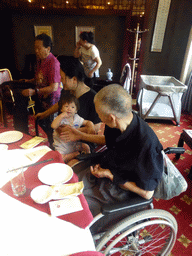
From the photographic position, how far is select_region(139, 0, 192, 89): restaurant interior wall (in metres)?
4.04

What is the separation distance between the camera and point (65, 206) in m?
0.89

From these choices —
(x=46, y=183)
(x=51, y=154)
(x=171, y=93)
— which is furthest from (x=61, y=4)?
(x=46, y=183)

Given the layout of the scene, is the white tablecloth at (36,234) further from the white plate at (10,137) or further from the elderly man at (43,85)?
the elderly man at (43,85)

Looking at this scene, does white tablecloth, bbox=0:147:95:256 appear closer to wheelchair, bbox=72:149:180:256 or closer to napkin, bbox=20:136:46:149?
wheelchair, bbox=72:149:180:256

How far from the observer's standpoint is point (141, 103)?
3602 mm

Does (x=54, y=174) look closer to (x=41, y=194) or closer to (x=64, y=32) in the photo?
(x=41, y=194)

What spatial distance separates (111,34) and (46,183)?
14.6 ft

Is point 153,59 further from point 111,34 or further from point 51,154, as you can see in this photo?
point 51,154

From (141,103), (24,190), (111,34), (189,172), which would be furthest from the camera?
(111,34)

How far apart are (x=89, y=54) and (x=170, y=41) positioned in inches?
91.2

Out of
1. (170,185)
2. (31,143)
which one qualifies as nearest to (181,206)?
(170,185)

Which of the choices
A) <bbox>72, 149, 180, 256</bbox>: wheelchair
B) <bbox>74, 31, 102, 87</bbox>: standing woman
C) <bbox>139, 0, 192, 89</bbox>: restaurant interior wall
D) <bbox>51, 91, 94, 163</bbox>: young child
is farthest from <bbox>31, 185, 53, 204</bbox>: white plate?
Result: <bbox>139, 0, 192, 89</bbox>: restaurant interior wall

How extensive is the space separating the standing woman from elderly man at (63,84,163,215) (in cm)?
202

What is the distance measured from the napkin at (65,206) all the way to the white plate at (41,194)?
0.12 feet
